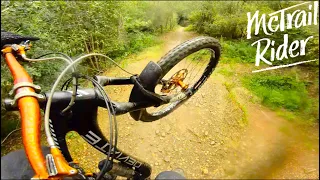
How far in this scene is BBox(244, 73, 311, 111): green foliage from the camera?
5970 millimetres

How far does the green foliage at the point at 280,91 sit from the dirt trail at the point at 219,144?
1.70ft

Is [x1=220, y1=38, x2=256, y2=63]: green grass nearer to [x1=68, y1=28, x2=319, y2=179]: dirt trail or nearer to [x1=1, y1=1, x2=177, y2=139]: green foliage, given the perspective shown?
[x1=68, y1=28, x2=319, y2=179]: dirt trail

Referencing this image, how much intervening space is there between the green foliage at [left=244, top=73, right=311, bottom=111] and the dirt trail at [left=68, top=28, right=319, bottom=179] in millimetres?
519

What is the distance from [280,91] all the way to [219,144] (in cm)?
298

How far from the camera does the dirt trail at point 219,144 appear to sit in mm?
4227

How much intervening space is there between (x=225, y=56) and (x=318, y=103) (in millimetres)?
3802

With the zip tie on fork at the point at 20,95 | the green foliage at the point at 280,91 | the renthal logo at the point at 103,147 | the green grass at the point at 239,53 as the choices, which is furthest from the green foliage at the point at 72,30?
the green foliage at the point at 280,91

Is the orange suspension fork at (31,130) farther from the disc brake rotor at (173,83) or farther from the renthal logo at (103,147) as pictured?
the disc brake rotor at (173,83)

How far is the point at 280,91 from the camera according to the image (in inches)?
257

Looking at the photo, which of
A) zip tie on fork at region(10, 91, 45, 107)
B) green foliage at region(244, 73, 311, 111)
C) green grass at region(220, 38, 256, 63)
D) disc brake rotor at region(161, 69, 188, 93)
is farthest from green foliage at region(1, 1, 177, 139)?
green foliage at region(244, 73, 311, 111)

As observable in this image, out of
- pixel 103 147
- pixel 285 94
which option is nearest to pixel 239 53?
pixel 285 94

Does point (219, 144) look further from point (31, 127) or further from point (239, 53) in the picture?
point (239, 53)

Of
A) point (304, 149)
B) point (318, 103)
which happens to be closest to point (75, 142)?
point (304, 149)

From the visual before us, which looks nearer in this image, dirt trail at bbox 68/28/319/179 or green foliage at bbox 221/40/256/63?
dirt trail at bbox 68/28/319/179
